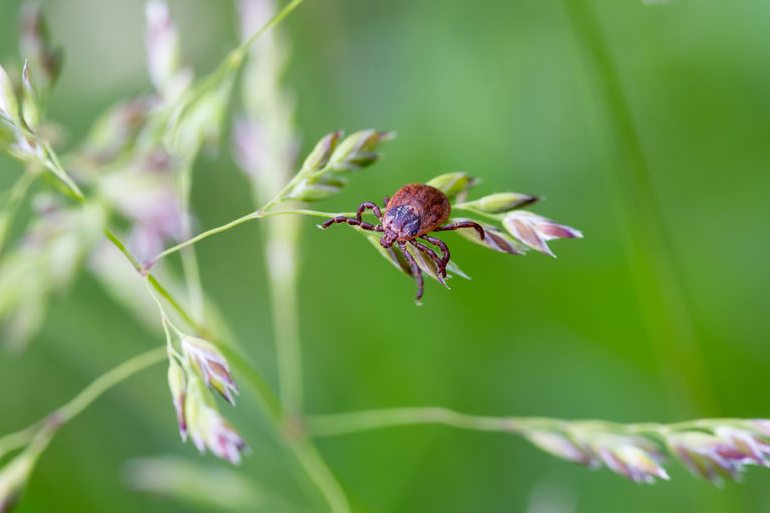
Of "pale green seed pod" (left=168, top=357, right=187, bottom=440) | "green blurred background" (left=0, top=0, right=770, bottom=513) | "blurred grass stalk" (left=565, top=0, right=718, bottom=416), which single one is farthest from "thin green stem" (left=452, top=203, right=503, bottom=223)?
"green blurred background" (left=0, top=0, right=770, bottom=513)

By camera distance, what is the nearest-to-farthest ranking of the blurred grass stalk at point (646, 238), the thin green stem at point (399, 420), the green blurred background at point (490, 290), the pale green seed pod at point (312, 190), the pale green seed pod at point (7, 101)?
the pale green seed pod at point (7, 101) → the pale green seed pod at point (312, 190) → the thin green stem at point (399, 420) → the blurred grass stalk at point (646, 238) → the green blurred background at point (490, 290)

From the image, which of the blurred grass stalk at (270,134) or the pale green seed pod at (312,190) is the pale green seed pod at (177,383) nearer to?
the pale green seed pod at (312,190)

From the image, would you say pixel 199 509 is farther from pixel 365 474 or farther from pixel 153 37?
pixel 153 37

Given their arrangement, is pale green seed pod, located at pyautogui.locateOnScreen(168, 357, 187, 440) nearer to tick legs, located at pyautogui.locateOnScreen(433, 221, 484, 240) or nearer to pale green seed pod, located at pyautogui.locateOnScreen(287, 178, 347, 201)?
pale green seed pod, located at pyautogui.locateOnScreen(287, 178, 347, 201)

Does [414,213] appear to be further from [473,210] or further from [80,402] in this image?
[80,402]

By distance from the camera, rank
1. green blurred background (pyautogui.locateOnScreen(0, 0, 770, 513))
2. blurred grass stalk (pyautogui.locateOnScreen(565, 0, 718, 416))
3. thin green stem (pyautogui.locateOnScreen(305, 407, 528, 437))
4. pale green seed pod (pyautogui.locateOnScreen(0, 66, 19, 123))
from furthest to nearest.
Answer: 1. green blurred background (pyautogui.locateOnScreen(0, 0, 770, 513))
2. blurred grass stalk (pyautogui.locateOnScreen(565, 0, 718, 416))
3. thin green stem (pyautogui.locateOnScreen(305, 407, 528, 437))
4. pale green seed pod (pyautogui.locateOnScreen(0, 66, 19, 123))

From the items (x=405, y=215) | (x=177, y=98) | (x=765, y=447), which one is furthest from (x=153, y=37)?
(x=765, y=447)

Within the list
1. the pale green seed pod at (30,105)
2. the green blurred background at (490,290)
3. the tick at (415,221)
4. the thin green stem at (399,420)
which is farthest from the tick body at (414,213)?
the green blurred background at (490,290)
